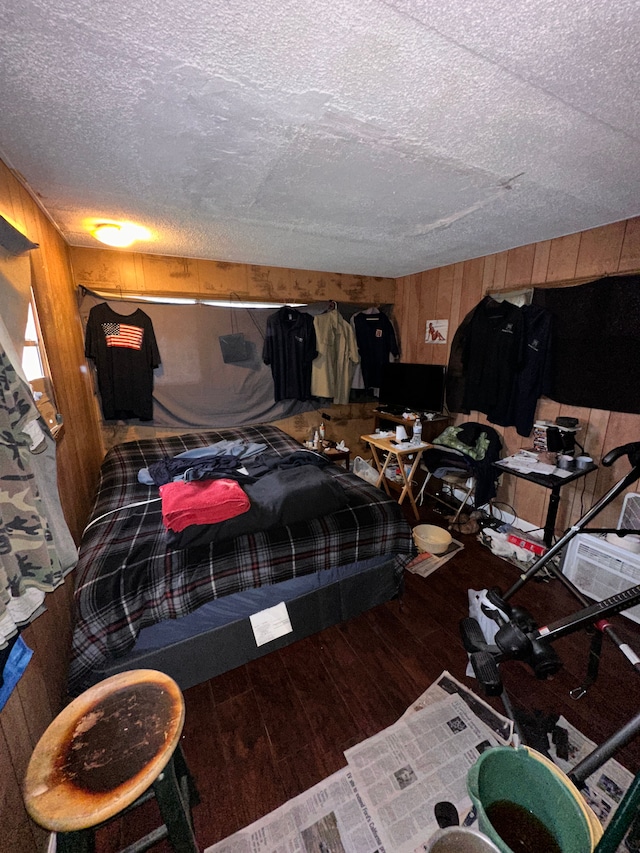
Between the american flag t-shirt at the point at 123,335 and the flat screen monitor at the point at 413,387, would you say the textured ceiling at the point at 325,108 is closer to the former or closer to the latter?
the american flag t-shirt at the point at 123,335

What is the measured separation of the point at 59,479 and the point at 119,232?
1.69 metres

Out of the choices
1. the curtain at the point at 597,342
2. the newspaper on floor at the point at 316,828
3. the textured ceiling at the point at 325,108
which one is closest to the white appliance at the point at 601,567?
the curtain at the point at 597,342

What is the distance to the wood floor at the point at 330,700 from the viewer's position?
3.78 ft

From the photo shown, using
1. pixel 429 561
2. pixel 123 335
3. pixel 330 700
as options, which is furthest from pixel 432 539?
pixel 123 335

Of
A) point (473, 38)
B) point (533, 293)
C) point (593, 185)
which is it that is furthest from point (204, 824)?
point (533, 293)

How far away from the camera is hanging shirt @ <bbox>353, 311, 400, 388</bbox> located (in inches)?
148

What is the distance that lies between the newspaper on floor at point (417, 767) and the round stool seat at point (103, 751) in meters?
0.80

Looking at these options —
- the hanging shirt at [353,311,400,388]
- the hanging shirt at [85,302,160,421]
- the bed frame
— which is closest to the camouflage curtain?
the bed frame

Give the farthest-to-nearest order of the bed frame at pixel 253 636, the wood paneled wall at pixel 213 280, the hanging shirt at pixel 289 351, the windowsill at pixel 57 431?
1. the hanging shirt at pixel 289 351
2. the wood paneled wall at pixel 213 280
3. the windowsill at pixel 57 431
4. the bed frame at pixel 253 636

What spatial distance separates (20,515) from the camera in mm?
798

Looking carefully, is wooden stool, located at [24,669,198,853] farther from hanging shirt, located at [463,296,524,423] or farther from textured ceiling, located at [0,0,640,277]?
hanging shirt, located at [463,296,524,423]

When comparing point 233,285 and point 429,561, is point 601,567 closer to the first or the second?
point 429,561

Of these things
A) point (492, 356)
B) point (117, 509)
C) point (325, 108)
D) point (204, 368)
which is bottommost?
point (117, 509)

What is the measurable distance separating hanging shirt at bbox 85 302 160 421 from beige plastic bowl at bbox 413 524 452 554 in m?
2.59
